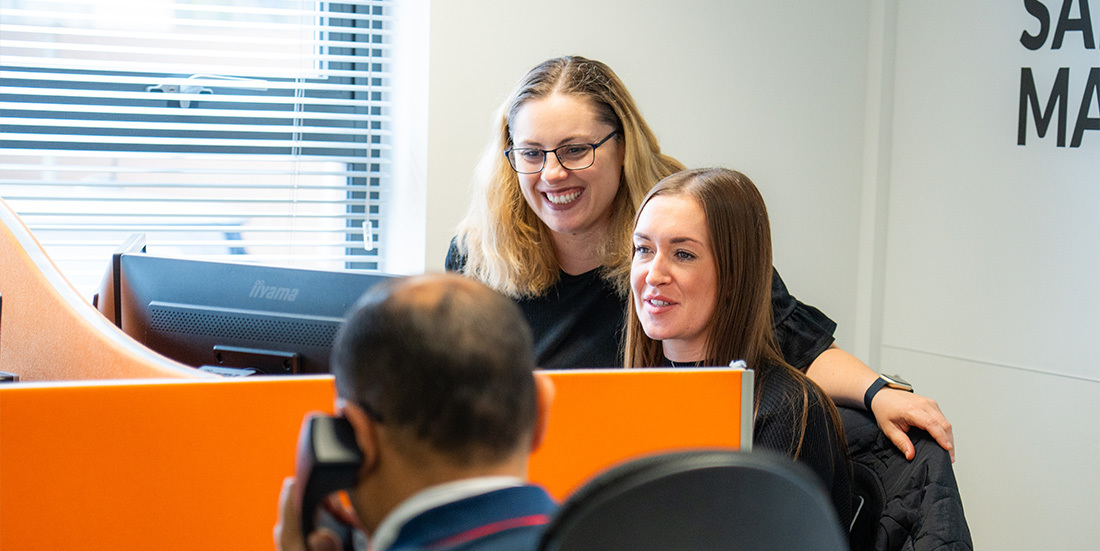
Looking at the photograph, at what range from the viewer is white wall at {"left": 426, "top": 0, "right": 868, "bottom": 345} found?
2658 mm

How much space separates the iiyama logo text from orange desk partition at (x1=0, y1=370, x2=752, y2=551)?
12.7 inches

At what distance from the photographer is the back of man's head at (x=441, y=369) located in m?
0.58

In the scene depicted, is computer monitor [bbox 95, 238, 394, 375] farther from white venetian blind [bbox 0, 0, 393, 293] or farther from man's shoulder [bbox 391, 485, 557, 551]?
white venetian blind [bbox 0, 0, 393, 293]

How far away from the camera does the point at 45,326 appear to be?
1.31 m

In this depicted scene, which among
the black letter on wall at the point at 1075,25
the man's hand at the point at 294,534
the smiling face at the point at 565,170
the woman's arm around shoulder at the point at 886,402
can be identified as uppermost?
the black letter on wall at the point at 1075,25

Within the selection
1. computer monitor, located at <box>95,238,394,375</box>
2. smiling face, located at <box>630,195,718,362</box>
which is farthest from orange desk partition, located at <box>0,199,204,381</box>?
smiling face, located at <box>630,195,718,362</box>

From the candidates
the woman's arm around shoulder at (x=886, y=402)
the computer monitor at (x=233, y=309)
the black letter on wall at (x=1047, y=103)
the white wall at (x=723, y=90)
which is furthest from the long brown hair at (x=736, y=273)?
the black letter on wall at (x=1047, y=103)

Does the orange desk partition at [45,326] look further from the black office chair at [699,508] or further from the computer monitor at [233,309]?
the black office chair at [699,508]

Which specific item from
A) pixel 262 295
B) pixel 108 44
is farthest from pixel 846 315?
pixel 108 44

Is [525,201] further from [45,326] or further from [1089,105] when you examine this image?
[1089,105]

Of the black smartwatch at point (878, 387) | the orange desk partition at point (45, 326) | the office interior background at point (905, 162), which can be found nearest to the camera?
the orange desk partition at point (45, 326)

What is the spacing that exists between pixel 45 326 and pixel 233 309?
0.25 metres

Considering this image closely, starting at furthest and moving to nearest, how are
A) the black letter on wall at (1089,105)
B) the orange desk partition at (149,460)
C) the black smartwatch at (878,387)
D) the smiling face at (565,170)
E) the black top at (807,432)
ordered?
the black letter on wall at (1089,105) → the smiling face at (565,170) → the black smartwatch at (878,387) → the black top at (807,432) → the orange desk partition at (149,460)

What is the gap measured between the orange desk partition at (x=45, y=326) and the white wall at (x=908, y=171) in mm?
1415
